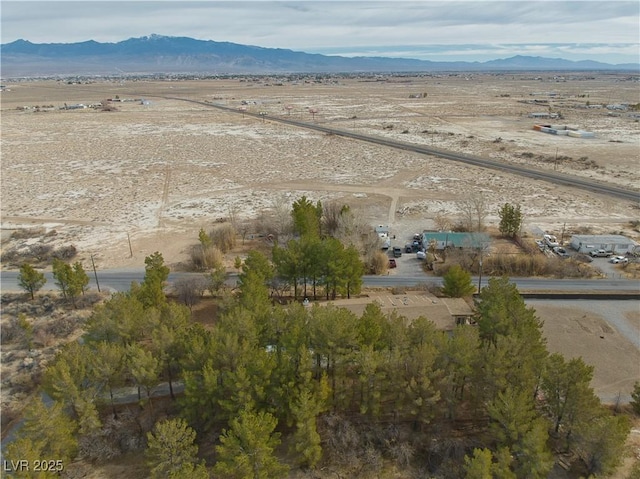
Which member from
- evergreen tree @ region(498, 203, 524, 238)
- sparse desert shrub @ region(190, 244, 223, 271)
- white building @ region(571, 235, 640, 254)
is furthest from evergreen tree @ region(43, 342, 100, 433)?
white building @ region(571, 235, 640, 254)

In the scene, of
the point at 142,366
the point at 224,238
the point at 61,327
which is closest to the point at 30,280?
the point at 61,327

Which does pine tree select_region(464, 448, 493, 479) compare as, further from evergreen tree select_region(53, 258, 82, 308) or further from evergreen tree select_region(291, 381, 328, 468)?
evergreen tree select_region(53, 258, 82, 308)

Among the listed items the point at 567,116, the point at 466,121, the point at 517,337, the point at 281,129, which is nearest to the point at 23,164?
the point at 281,129

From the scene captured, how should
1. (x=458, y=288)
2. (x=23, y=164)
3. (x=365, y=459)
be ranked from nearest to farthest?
(x=365, y=459), (x=458, y=288), (x=23, y=164)

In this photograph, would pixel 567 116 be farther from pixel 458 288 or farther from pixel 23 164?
pixel 23 164

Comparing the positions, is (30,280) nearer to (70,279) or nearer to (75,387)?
(70,279)

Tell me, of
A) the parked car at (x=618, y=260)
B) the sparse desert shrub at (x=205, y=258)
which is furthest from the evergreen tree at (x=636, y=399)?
the sparse desert shrub at (x=205, y=258)

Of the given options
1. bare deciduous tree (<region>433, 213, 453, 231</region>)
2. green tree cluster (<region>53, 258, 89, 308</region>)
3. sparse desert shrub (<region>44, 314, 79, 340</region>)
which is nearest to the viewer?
sparse desert shrub (<region>44, 314, 79, 340</region>)
